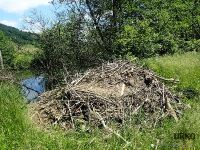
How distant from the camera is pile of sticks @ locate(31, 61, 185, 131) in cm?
1299

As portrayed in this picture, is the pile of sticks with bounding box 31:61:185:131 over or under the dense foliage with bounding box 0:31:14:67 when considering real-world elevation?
over

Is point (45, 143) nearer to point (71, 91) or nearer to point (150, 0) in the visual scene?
point (71, 91)

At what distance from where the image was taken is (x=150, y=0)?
31.3 metres

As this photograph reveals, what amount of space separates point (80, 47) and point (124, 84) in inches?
594

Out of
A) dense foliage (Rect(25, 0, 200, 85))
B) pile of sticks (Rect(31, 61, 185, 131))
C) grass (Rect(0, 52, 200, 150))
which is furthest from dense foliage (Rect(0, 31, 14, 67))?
grass (Rect(0, 52, 200, 150))

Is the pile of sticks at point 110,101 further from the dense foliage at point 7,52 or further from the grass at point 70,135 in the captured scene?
the dense foliage at point 7,52

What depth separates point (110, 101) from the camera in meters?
13.3

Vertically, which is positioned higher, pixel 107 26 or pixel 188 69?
pixel 107 26

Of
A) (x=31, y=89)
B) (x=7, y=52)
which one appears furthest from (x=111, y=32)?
(x=7, y=52)

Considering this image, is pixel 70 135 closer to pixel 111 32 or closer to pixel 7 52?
pixel 111 32

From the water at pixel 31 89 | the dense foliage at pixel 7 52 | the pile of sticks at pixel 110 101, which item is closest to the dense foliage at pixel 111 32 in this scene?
the water at pixel 31 89

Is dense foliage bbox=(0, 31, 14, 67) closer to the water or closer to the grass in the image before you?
the water

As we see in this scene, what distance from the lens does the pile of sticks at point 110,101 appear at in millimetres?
12992

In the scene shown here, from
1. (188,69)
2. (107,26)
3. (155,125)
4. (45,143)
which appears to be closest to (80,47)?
(107,26)
